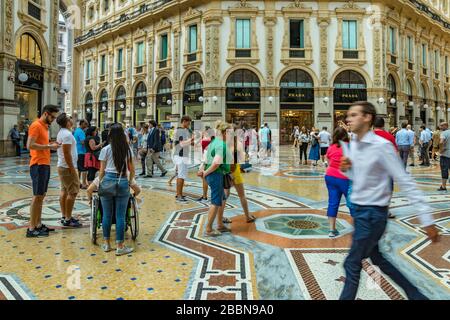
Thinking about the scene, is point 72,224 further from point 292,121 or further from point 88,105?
point 88,105

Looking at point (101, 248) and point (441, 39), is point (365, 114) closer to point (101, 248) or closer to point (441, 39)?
point (101, 248)

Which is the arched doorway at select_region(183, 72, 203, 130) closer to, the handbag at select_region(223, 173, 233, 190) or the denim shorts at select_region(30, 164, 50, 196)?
the handbag at select_region(223, 173, 233, 190)

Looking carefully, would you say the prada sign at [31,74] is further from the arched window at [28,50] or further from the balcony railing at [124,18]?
the balcony railing at [124,18]

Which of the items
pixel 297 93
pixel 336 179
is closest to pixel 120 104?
pixel 297 93

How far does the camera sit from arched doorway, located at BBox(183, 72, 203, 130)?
26547 mm

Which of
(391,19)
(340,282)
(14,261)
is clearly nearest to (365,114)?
(340,282)

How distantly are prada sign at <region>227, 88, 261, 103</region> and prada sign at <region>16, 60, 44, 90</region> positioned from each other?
1267cm

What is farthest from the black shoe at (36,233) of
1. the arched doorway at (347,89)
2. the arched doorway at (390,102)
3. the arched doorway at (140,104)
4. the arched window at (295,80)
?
the arched doorway at (390,102)

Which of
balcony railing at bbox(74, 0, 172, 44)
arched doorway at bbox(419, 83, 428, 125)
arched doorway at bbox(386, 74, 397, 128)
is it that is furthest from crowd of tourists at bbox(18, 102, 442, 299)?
arched doorway at bbox(419, 83, 428, 125)

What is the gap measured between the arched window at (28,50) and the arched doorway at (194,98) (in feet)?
36.6

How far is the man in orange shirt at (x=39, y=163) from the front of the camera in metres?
4.48

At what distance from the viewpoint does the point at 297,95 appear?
25.8 metres

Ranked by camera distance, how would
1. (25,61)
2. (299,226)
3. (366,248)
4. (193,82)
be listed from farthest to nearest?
(193,82)
(25,61)
(299,226)
(366,248)

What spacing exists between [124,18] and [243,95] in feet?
49.5
